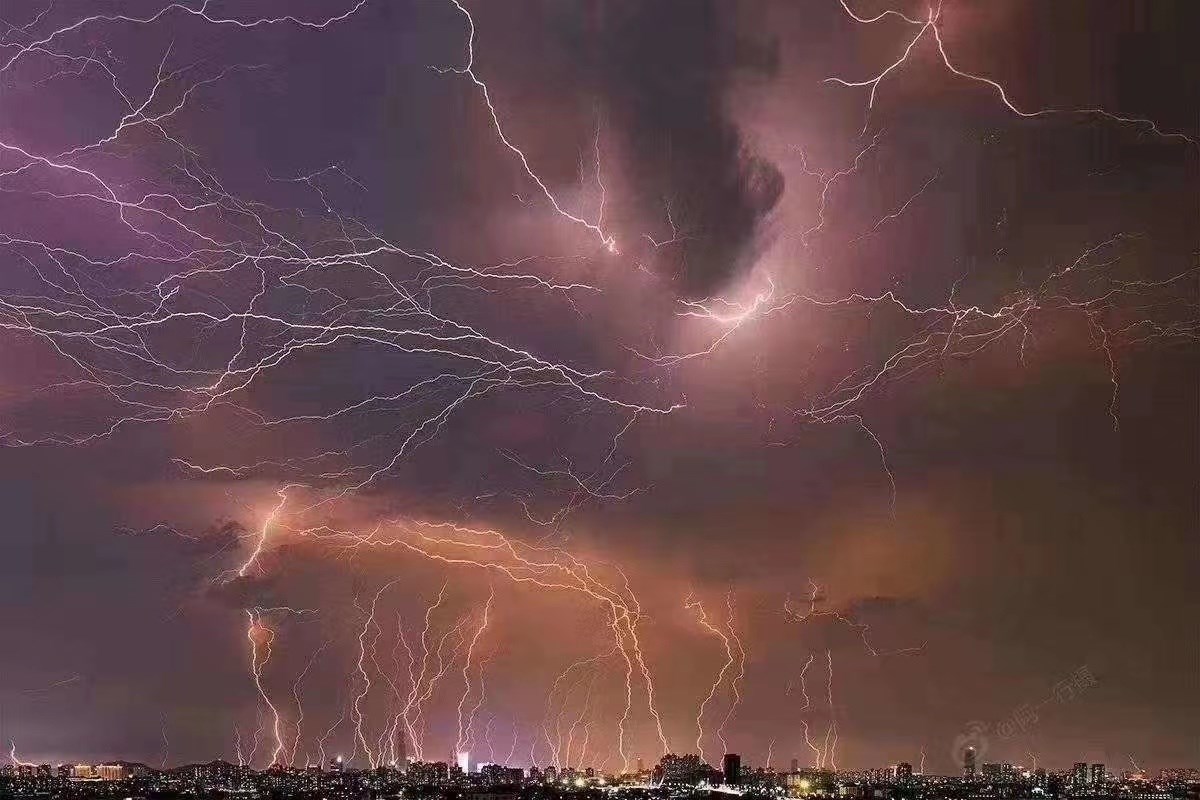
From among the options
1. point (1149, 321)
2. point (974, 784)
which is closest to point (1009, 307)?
point (1149, 321)

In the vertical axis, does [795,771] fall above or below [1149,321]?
below

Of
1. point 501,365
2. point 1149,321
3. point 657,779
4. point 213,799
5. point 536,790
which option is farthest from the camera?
point 657,779

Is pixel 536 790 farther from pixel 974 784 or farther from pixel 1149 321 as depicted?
pixel 1149 321

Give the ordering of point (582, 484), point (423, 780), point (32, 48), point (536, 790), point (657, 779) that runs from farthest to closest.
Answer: point (657, 779)
point (423, 780)
point (536, 790)
point (582, 484)
point (32, 48)

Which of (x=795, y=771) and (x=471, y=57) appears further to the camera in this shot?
(x=795, y=771)

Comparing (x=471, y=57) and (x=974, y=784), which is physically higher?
(x=471, y=57)

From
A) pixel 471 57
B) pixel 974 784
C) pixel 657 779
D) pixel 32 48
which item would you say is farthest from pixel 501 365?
pixel 974 784

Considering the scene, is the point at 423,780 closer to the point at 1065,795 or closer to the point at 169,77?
the point at 1065,795

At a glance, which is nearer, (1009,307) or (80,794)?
(1009,307)

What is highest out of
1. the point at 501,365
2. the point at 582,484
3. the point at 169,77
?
the point at 169,77

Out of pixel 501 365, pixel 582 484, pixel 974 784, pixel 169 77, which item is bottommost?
pixel 974 784
